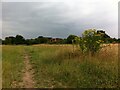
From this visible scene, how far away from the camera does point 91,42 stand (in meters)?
13.5

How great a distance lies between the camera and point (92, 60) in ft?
35.1

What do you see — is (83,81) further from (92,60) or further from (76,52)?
(76,52)

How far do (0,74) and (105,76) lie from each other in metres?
3.84

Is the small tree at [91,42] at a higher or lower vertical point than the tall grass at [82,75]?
higher

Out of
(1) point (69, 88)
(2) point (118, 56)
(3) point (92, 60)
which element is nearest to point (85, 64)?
(3) point (92, 60)

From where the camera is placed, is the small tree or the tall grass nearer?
the tall grass

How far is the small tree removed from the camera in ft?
43.9

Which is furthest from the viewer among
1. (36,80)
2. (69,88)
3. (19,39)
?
(19,39)

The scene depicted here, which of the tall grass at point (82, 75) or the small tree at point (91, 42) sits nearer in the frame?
the tall grass at point (82, 75)

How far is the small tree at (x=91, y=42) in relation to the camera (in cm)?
1338

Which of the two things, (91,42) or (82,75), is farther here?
(91,42)

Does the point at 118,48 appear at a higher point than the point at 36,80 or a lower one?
higher

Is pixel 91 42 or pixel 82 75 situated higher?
pixel 91 42

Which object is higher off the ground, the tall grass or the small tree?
the small tree
